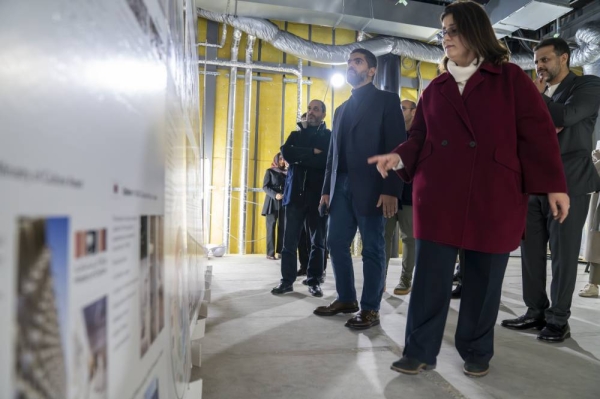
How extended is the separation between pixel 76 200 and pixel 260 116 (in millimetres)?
5979

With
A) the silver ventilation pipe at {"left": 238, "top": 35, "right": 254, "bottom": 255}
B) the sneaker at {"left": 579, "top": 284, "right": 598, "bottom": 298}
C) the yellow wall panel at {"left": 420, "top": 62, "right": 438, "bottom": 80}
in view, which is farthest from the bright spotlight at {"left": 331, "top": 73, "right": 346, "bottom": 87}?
the sneaker at {"left": 579, "top": 284, "right": 598, "bottom": 298}

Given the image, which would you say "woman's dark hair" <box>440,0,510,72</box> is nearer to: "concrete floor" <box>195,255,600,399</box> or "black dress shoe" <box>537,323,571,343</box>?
"concrete floor" <box>195,255,600,399</box>

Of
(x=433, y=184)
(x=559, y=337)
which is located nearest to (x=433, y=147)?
(x=433, y=184)

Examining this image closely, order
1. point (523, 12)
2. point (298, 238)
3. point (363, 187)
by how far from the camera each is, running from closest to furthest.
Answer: point (363, 187)
point (298, 238)
point (523, 12)

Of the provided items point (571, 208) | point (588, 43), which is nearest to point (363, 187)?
point (571, 208)

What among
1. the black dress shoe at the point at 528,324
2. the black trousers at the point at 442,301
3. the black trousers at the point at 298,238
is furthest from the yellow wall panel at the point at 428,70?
the black trousers at the point at 442,301

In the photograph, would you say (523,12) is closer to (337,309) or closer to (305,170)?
(305,170)

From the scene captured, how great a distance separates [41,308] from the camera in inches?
10.1

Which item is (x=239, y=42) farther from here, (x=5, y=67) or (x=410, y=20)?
(x=5, y=67)

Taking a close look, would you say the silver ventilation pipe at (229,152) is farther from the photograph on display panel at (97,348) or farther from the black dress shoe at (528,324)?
the photograph on display panel at (97,348)

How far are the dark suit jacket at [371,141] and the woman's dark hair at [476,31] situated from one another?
64 centimetres

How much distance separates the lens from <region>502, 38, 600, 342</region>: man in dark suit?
6.00 feet

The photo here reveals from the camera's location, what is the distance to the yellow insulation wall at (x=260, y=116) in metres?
5.83

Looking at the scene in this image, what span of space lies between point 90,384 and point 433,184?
124 cm
